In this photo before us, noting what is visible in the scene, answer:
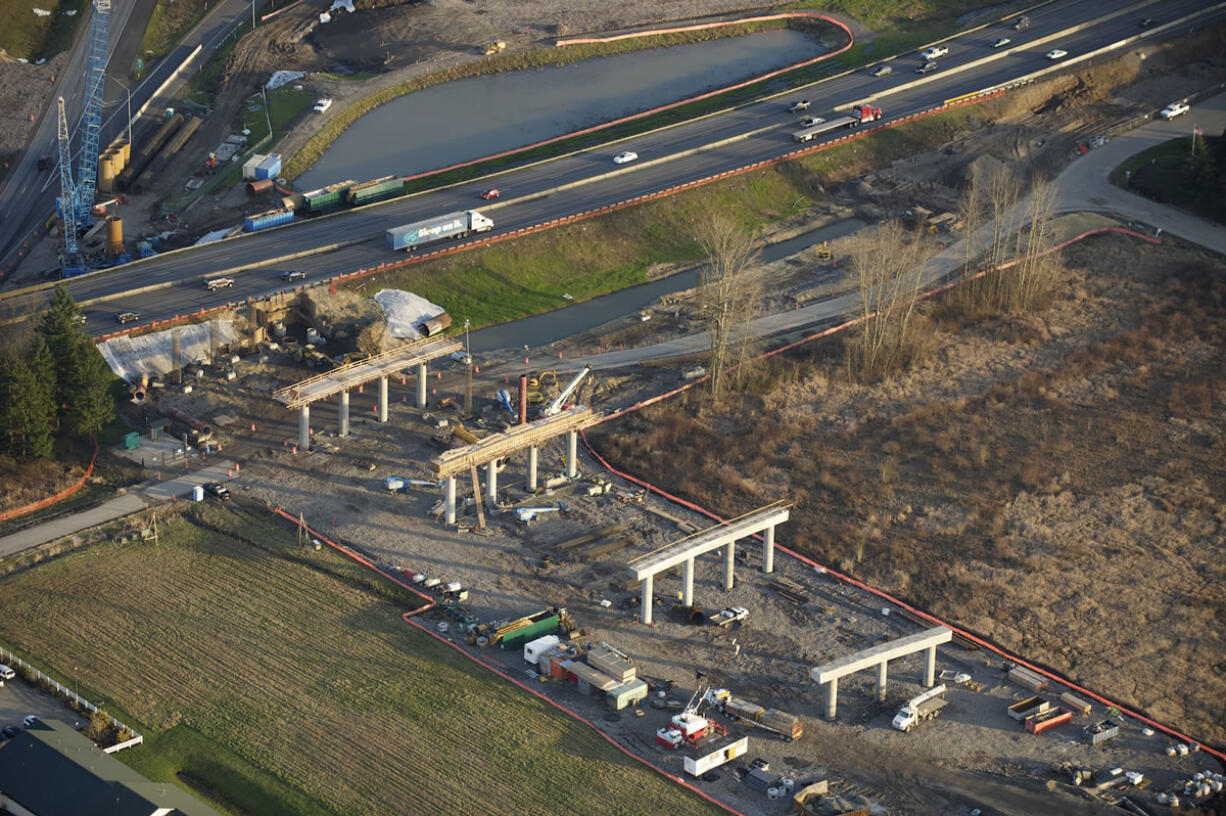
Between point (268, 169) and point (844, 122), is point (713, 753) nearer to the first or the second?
point (268, 169)

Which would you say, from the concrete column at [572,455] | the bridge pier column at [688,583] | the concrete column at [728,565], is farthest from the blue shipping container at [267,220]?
the bridge pier column at [688,583]

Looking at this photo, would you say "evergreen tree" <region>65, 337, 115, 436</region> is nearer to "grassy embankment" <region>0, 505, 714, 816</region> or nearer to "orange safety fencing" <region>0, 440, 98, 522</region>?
"orange safety fencing" <region>0, 440, 98, 522</region>

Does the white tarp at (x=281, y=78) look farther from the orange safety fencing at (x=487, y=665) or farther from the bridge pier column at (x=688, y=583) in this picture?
the bridge pier column at (x=688, y=583)

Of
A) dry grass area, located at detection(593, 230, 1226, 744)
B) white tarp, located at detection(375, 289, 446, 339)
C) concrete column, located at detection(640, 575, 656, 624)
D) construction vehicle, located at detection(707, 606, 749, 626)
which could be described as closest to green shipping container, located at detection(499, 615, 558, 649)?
concrete column, located at detection(640, 575, 656, 624)

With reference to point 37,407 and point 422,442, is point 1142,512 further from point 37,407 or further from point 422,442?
point 37,407

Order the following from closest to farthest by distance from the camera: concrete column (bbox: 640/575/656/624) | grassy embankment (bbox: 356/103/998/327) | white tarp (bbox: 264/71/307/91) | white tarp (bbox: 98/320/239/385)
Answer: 1. concrete column (bbox: 640/575/656/624)
2. white tarp (bbox: 98/320/239/385)
3. grassy embankment (bbox: 356/103/998/327)
4. white tarp (bbox: 264/71/307/91)

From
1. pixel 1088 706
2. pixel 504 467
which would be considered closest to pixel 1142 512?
pixel 1088 706
